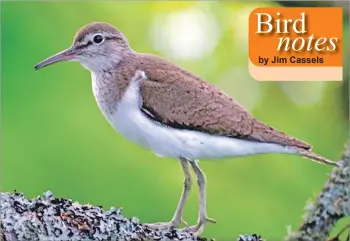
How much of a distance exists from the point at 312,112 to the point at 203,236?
1.99 feet

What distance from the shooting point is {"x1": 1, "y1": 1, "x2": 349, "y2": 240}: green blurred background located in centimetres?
223

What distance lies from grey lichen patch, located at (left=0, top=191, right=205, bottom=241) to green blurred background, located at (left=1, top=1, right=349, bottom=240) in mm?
279

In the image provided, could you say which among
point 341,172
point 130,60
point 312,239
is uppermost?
point 130,60

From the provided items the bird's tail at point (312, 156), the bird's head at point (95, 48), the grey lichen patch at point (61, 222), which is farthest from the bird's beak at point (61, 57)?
the bird's tail at point (312, 156)

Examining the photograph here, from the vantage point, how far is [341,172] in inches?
83.2

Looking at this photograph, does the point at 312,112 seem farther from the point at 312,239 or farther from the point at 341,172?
the point at 312,239

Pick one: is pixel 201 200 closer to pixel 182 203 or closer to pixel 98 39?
pixel 182 203

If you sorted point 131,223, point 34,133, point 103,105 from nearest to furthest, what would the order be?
1. point 131,223
2. point 103,105
3. point 34,133

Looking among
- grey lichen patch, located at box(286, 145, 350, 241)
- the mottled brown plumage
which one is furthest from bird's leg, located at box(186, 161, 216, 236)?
grey lichen patch, located at box(286, 145, 350, 241)

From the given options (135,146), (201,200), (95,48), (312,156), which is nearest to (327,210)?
(312,156)

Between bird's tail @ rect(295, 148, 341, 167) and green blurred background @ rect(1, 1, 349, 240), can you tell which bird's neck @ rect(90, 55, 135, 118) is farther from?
bird's tail @ rect(295, 148, 341, 167)

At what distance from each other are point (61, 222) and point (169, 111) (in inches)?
18.2

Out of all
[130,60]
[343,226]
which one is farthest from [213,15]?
[343,226]

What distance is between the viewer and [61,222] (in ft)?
6.09
